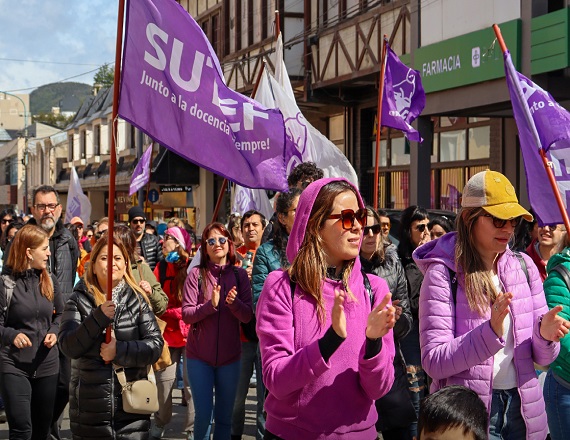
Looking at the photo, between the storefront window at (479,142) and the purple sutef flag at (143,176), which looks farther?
the purple sutef flag at (143,176)

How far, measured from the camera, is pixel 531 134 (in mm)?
6711

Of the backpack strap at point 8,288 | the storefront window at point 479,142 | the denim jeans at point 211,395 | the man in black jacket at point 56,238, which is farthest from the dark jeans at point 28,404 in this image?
the storefront window at point 479,142

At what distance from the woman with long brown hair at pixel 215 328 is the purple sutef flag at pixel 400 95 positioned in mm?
4449

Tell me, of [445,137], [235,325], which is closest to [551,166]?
[235,325]

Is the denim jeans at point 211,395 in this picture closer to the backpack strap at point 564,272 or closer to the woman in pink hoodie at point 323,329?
the backpack strap at point 564,272

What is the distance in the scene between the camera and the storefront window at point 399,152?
2125cm

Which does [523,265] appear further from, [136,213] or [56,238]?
[136,213]

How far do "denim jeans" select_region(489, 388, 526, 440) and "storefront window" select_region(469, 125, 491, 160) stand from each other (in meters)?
14.3

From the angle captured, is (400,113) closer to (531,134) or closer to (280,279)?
(531,134)

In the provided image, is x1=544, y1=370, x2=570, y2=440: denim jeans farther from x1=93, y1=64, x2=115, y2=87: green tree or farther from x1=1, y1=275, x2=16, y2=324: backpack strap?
x1=93, y1=64, x2=115, y2=87: green tree

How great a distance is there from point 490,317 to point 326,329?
0.74 m

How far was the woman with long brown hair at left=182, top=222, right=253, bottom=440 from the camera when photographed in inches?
294

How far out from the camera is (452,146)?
64.1 ft

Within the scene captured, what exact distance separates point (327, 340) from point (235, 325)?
13.9 ft
